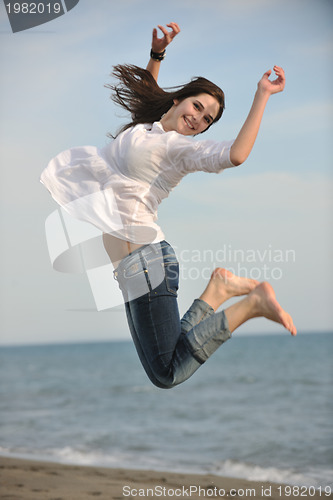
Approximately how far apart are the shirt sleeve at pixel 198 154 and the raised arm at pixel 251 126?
4 cm

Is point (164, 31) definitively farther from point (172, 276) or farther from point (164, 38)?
point (172, 276)

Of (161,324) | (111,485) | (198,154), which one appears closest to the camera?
(198,154)

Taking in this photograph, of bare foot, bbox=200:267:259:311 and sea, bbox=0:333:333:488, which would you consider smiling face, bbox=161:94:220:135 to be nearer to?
bare foot, bbox=200:267:259:311

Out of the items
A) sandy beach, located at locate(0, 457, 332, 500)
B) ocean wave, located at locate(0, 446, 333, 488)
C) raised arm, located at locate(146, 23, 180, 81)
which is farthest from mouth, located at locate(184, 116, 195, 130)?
ocean wave, located at locate(0, 446, 333, 488)

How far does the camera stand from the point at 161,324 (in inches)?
→ 114

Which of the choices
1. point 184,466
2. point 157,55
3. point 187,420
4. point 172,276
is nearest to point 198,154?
point 172,276

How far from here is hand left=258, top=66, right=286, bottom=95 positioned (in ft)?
8.61

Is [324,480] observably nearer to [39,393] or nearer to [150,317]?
[150,317]

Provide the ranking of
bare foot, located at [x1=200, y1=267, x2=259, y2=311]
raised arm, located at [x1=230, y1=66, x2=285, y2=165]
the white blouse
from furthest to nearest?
bare foot, located at [x1=200, y1=267, x2=259, y2=311], the white blouse, raised arm, located at [x1=230, y1=66, x2=285, y2=165]

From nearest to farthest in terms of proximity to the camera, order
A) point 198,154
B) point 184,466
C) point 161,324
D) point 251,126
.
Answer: point 251,126
point 198,154
point 161,324
point 184,466

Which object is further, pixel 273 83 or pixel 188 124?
pixel 188 124

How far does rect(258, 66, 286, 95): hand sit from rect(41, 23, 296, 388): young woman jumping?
345 mm

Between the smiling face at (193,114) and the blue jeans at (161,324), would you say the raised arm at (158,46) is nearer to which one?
the smiling face at (193,114)

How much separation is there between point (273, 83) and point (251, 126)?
9.7 inches
